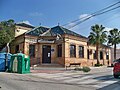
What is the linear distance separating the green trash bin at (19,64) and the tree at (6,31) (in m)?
9.90

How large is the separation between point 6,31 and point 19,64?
12.4m

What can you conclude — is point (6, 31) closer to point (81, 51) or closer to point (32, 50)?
point (32, 50)

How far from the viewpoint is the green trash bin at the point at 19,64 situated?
23.4 metres

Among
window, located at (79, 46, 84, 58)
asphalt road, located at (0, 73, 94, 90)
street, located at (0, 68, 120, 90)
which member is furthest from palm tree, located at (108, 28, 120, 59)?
asphalt road, located at (0, 73, 94, 90)

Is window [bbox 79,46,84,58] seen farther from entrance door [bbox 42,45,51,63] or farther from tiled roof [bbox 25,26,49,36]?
tiled roof [bbox 25,26,49,36]

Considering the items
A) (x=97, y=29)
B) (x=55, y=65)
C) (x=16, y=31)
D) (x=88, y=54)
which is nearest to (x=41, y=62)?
(x=55, y=65)

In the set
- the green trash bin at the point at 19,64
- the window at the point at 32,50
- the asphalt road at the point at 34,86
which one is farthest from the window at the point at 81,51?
the asphalt road at the point at 34,86

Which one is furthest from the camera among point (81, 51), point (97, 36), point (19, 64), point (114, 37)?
point (114, 37)

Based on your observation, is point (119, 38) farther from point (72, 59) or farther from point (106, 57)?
point (72, 59)

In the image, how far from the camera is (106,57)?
48438mm

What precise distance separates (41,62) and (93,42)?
483 inches

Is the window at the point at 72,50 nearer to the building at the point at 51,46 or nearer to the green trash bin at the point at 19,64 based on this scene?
the building at the point at 51,46

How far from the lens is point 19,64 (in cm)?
2364

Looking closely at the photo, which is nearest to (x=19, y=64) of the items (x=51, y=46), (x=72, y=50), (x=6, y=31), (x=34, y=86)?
(x=51, y=46)
